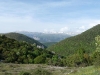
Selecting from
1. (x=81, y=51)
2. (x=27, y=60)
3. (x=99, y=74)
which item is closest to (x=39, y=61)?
(x=27, y=60)

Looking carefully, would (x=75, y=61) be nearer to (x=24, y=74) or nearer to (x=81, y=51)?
(x=81, y=51)

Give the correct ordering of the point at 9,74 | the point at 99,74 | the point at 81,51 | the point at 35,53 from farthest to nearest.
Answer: the point at 35,53 → the point at 81,51 → the point at 9,74 → the point at 99,74

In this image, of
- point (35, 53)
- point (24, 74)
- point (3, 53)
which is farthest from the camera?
point (35, 53)

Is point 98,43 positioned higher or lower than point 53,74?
higher

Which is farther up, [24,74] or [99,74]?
[99,74]

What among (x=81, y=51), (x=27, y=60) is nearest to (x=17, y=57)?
(x=27, y=60)

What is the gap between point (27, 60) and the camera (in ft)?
346

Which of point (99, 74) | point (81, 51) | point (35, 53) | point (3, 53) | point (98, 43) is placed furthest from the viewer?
point (35, 53)

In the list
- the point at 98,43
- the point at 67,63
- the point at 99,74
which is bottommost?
the point at 67,63

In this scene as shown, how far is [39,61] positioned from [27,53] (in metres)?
18.7

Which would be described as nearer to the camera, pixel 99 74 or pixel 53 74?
→ pixel 99 74

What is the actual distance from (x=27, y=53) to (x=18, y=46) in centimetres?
1472

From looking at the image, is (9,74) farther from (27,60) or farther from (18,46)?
(18,46)

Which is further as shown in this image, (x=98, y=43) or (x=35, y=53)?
(x=35, y=53)
